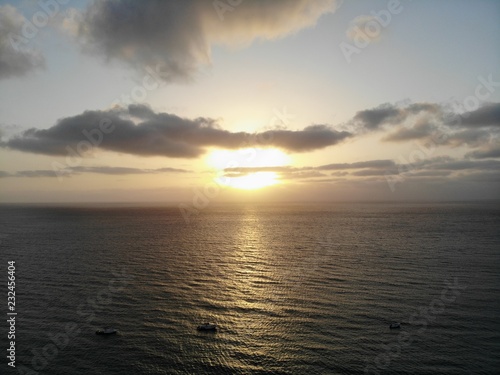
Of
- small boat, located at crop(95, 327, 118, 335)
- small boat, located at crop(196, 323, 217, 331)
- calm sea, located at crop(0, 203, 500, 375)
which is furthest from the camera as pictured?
small boat, located at crop(196, 323, 217, 331)

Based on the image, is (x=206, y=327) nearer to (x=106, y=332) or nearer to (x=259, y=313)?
(x=259, y=313)

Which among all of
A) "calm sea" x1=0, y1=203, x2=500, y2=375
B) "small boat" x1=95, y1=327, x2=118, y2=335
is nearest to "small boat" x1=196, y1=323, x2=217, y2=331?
"calm sea" x1=0, y1=203, x2=500, y2=375

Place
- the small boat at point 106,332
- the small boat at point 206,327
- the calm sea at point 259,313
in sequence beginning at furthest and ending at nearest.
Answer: the small boat at point 206,327 < the small boat at point 106,332 < the calm sea at point 259,313

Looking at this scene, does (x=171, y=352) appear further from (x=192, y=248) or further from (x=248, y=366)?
(x=192, y=248)

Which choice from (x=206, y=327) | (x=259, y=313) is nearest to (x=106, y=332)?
(x=206, y=327)

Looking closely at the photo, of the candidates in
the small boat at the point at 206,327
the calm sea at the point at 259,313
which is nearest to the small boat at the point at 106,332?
the calm sea at the point at 259,313

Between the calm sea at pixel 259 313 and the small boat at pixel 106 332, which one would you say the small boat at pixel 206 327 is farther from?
the small boat at pixel 106 332

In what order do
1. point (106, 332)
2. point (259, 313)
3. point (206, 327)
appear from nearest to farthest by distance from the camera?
point (106, 332) < point (206, 327) < point (259, 313)

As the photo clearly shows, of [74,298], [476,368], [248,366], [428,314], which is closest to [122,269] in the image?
[74,298]

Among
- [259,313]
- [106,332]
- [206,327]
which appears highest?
[106,332]

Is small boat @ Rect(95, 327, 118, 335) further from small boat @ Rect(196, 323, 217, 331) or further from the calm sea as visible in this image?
small boat @ Rect(196, 323, 217, 331)

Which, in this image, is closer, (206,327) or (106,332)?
(106,332)
